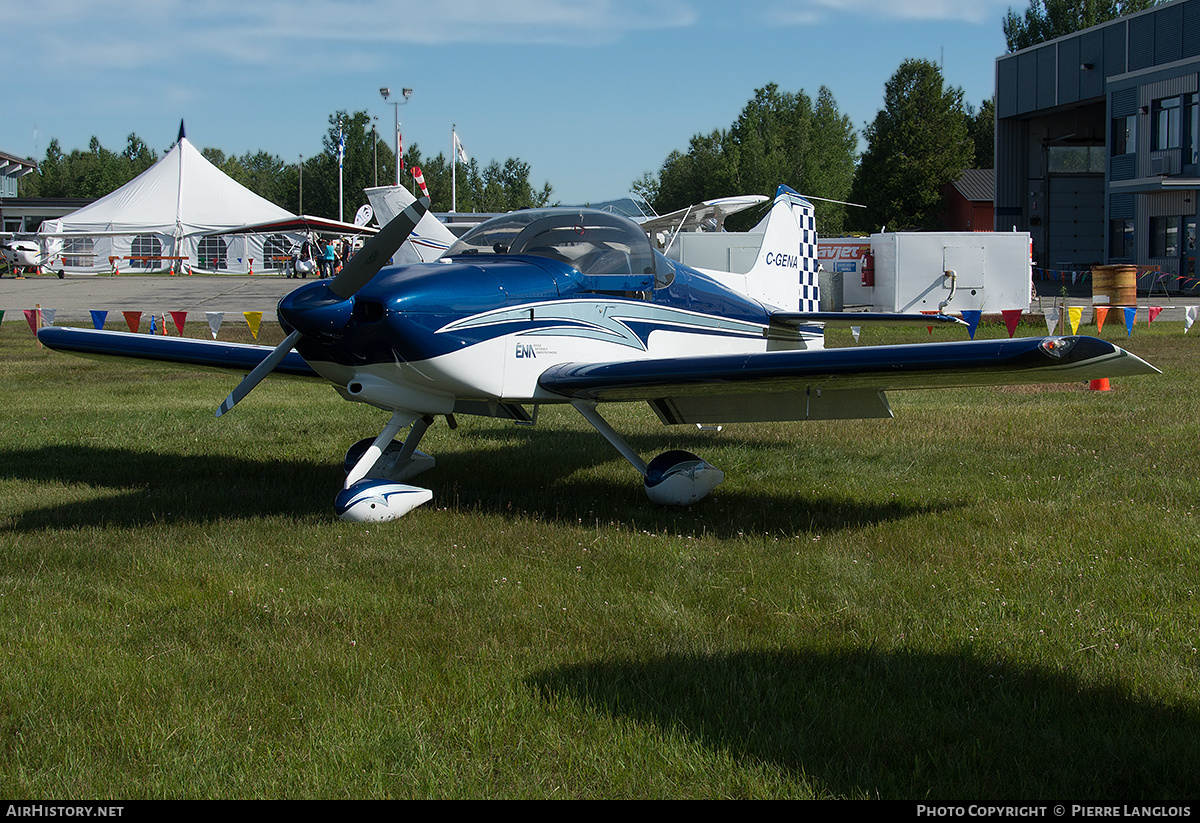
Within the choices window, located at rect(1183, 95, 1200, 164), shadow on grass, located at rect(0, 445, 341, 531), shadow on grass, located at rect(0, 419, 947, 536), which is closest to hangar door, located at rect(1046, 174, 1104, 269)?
window, located at rect(1183, 95, 1200, 164)

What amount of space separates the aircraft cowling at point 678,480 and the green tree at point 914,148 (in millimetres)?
58874

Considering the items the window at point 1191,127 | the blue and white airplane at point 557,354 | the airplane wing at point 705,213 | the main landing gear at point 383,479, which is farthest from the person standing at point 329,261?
the main landing gear at point 383,479

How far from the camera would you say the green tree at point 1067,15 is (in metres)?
79.0

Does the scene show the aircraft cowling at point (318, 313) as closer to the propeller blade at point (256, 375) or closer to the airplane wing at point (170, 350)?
the propeller blade at point (256, 375)

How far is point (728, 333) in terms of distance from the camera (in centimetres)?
906

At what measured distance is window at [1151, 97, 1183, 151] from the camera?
3766cm

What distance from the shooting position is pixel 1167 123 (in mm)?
38375

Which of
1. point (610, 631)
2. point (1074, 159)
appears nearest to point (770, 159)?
point (1074, 159)

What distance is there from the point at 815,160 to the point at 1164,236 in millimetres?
48694

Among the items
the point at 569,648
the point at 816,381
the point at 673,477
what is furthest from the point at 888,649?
the point at 673,477

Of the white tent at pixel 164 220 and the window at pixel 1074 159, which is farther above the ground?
the window at pixel 1074 159

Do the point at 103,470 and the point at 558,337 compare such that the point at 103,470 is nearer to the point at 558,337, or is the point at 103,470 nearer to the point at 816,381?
the point at 558,337

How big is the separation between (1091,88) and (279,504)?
151ft

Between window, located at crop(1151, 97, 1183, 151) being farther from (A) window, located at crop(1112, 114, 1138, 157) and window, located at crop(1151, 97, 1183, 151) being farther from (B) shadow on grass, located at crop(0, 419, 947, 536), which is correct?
(B) shadow on grass, located at crop(0, 419, 947, 536)
